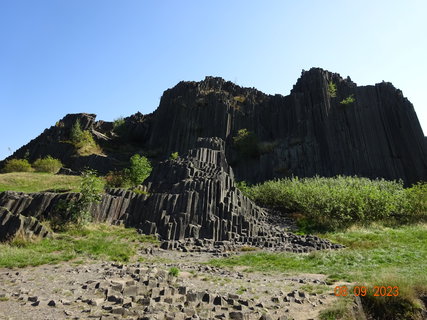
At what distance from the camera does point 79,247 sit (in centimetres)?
1588

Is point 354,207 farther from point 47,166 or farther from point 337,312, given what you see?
point 47,166

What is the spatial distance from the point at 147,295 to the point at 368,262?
39.0ft

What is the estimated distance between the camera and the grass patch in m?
10.4

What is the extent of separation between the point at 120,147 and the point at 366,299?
2988 inches

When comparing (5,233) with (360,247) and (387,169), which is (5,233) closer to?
(360,247)

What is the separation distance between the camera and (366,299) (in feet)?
31.0

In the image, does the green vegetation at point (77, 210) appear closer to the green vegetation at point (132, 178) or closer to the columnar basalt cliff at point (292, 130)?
the green vegetation at point (132, 178)

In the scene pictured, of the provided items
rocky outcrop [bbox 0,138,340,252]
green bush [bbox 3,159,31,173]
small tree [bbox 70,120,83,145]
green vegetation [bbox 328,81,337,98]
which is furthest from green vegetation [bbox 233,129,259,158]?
green bush [bbox 3,159,31,173]

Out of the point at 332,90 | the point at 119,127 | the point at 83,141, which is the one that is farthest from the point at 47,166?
the point at 332,90

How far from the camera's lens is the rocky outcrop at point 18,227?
15.8 m

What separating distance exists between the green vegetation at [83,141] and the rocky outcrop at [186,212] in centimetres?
4959
